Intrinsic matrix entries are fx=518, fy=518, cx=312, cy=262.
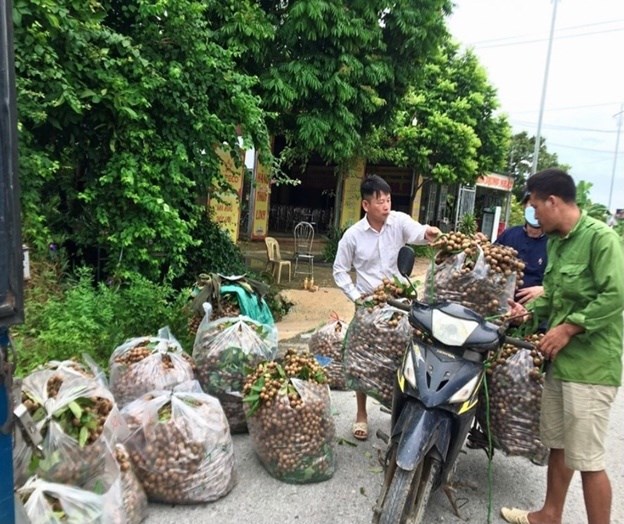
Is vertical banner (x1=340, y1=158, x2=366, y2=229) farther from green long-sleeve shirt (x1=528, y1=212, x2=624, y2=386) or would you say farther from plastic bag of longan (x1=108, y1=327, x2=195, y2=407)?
green long-sleeve shirt (x1=528, y1=212, x2=624, y2=386)

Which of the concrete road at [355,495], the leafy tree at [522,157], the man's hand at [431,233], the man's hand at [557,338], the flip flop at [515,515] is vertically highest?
the leafy tree at [522,157]

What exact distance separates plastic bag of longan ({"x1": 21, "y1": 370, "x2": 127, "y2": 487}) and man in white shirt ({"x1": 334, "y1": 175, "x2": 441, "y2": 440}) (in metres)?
1.82

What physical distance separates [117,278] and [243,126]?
2.00m

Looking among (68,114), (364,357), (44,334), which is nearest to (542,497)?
(364,357)

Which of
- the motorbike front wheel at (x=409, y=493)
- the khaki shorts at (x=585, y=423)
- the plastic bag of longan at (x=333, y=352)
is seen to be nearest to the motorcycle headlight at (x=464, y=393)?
the motorbike front wheel at (x=409, y=493)

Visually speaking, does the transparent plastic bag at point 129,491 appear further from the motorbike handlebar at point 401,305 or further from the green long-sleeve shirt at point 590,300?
the green long-sleeve shirt at point 590,300

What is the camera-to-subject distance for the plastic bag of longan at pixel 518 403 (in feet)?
9.04

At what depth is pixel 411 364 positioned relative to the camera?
249 centimetres

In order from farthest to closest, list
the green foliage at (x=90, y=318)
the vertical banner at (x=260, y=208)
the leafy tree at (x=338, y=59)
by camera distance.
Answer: the vertical banner at (x=260, y=208) → the leafy tree at (x=338, y=59) → the green foliage at (x=90, y=318)

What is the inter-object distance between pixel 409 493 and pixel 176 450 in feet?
3.88

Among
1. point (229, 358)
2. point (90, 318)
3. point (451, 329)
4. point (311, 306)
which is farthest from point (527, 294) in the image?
point (311, 306)

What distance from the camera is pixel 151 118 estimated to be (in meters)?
4.88

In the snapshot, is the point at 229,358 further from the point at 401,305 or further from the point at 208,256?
the point at 208,256

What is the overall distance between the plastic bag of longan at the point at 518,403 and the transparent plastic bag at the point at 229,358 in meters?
1.50
